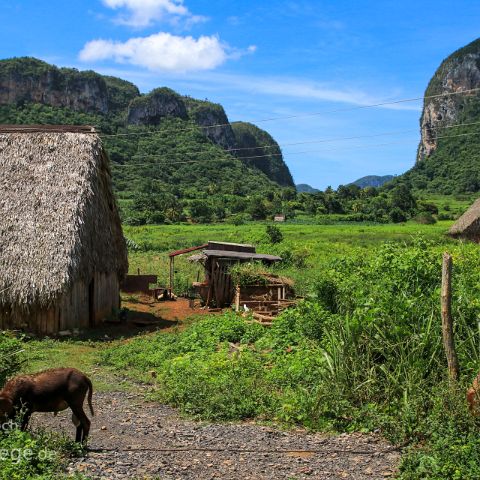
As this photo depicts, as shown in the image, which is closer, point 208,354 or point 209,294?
point 208,354

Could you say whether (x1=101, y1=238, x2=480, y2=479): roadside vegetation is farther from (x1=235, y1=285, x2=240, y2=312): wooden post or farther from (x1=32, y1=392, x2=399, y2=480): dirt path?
(x1=235, y1=285, x2=240, y2=312): wooden post

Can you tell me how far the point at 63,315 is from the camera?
14.5 metres

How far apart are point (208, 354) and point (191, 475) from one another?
5308 millimetres

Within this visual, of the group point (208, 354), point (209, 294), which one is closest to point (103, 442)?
point (208, 354)

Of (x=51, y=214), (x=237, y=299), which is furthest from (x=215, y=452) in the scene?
(x=237, y=299)

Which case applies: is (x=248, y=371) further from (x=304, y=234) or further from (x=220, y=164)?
(x=220, y=164)

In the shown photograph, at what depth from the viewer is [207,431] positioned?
7.54 metres

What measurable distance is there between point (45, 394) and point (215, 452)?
73.3 inches

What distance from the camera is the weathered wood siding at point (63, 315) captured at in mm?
14225

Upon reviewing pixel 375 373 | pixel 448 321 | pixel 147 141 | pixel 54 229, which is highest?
pixel 147 141

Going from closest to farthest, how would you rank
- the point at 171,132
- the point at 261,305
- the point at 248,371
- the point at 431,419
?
the point at 431,419 < the point at 248,371 < the point at 261,305 < the point at 171,132

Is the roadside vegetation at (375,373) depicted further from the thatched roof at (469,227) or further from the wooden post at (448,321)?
the thatched roof at (469,227)

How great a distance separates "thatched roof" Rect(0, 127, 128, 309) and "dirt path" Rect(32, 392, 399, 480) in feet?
20.2

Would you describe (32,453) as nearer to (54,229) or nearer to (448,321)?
(448,321)
